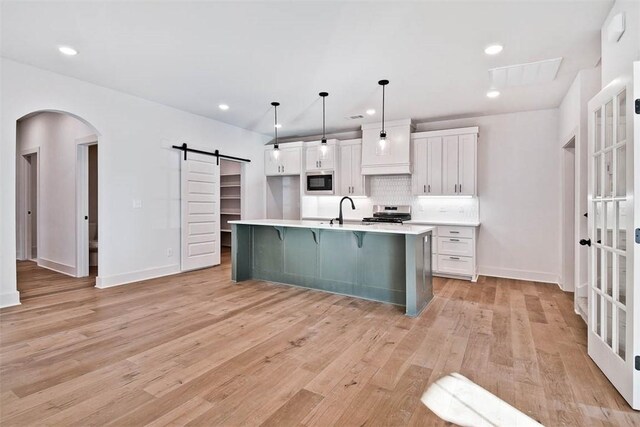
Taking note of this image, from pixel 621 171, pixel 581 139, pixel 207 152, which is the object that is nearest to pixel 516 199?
pixel 581 139

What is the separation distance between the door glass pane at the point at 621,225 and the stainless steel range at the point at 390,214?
3.36 m

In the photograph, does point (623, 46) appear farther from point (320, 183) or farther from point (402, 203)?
point (320, 183)

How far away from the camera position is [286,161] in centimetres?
682

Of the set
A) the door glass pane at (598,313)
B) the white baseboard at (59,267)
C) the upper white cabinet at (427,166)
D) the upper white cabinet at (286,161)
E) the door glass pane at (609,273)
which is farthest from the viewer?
the upper white cabinet at (286,161)

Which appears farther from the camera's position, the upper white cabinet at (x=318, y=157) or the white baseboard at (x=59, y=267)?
the upper white cabinet at (x=318, y=157)

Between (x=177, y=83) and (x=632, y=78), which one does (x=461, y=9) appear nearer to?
(x=632, y=78)

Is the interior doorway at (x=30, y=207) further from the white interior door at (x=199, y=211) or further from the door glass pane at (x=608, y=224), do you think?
the door glass pane at (x=608, y=224)

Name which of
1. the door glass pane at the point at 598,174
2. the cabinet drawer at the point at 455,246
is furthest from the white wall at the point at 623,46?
the cabinet drawer at the point at 455,246

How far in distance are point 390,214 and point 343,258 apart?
2011 millimetres

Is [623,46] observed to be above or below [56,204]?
above

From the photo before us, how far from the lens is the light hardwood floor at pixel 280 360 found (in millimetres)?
1796

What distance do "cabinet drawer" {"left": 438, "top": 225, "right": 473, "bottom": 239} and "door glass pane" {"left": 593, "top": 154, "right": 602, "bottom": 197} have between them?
256cm

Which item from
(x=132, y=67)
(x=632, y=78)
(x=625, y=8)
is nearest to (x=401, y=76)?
(x=625, y=8)

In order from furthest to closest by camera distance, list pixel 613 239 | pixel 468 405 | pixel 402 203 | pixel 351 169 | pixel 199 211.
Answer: pixel 351 169 → pixel 402 203 → pixel 199 211 → pixel 613 239 → pixel 468 405
